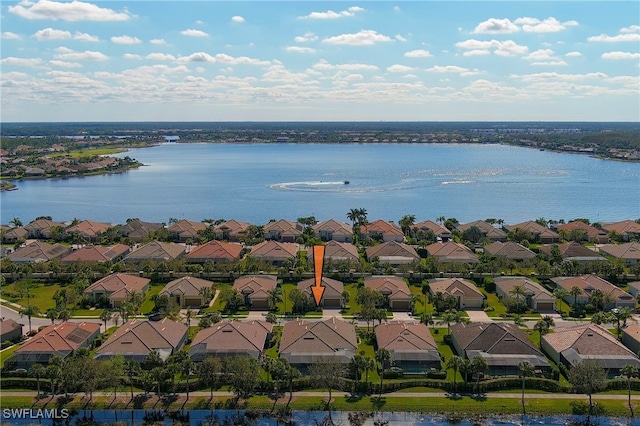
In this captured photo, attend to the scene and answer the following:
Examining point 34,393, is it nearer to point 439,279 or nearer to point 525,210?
point 439,279

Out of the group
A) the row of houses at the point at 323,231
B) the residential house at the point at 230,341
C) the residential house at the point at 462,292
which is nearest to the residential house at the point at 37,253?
the row of houses at the point at 323,231

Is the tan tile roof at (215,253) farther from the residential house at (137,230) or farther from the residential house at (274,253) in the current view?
the residential house at (137,230)

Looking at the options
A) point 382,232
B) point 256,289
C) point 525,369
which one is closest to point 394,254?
point 382,232

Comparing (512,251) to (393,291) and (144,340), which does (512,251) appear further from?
(144,340)

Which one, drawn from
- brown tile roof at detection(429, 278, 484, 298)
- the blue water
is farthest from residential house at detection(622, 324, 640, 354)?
brown tile roof at detection(429, 278, 484, 298)

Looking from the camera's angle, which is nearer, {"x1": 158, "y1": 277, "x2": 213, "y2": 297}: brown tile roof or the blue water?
the blue water

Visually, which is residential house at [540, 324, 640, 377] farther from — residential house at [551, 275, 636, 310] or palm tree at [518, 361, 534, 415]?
residential house at [551, 275, 636, 310]

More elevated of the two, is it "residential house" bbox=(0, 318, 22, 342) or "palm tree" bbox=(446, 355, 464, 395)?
"palm tree" bbox=(446, 355, 464, 395)
